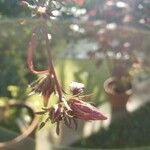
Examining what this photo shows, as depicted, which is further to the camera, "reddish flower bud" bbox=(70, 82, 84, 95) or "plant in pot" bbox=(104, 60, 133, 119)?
"plant in pot" bbox=(104, 60, 133, 119)

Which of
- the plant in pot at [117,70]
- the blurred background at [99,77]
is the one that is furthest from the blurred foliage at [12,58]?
the plant in pot at [117,70]

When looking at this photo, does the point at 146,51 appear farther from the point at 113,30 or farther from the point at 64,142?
the point at 64,142

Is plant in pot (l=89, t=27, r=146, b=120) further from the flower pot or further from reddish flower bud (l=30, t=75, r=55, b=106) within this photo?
reddish flower bud (l=30, t=75, r=55, b=106)

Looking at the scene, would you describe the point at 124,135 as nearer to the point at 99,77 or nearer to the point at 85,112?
the point at 99,77

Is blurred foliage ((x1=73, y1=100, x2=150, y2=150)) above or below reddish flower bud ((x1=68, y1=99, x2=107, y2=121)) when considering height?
below

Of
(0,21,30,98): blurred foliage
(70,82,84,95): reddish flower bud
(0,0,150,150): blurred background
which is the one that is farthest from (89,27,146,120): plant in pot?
(70,82,84,95): reddish flower bud

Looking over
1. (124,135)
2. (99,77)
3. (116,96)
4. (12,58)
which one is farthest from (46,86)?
(99,77)

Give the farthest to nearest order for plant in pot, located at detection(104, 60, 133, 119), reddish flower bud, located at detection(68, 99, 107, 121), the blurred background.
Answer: plant in pot, located at detection(104, 60, 133, 119), the blurred background, reddish flower bud, located at detection(68, 99, 107, 121)

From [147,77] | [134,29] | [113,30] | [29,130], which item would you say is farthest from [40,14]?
[147,77]
